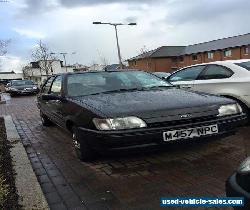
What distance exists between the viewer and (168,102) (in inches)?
181

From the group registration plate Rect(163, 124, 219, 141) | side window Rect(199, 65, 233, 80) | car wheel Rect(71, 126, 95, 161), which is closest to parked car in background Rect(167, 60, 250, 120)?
side window Rect(199, 65, 233, 80)

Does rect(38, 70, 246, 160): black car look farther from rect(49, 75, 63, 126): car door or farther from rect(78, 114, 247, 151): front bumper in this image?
rect(49, 75, 63, 126): car door

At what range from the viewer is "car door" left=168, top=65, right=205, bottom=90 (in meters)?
7.64

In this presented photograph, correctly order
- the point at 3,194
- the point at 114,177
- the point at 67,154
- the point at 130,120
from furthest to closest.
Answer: the point at 67,154 → the point at 114,177 → the point at 130,120 → the point at 3,194

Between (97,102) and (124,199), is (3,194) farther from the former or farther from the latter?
(97,102)

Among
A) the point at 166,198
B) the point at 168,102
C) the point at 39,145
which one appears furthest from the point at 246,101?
the point at 39,145

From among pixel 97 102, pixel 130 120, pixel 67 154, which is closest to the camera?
pixel 130 120

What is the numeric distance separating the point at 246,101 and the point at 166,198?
136 inches

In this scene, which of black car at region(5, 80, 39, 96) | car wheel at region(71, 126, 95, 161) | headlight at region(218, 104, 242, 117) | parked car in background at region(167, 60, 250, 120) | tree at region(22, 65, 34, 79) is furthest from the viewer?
tree at region(22, 65, 34, 79)

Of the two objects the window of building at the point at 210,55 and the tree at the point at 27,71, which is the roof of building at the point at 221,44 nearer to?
the window of building at the point at 210,55

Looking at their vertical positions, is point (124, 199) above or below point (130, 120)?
below

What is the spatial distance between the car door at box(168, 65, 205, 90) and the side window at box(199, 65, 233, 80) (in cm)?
18

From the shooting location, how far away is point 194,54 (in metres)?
63.7

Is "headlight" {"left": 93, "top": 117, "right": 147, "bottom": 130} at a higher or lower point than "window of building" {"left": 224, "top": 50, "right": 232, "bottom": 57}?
lower
